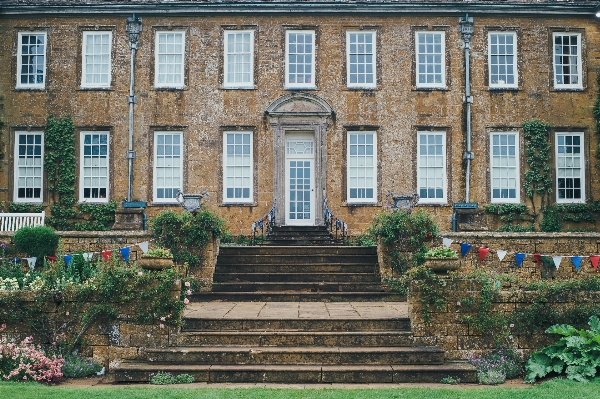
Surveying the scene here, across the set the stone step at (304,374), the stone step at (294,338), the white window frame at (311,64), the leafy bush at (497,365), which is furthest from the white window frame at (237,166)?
the leafy bush at (497,365)

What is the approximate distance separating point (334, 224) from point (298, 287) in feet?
19.7

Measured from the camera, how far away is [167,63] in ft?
68.4

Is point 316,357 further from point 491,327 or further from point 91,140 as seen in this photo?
point 91,140

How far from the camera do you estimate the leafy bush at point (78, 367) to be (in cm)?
989

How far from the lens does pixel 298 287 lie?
14359mm

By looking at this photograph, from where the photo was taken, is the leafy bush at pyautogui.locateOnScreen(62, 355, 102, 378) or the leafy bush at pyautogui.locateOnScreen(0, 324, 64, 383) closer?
the leafy bush at pyautogui.locateOnScreen(0, 324, 64, 383)

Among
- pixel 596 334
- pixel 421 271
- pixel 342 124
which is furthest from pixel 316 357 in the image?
pixel 342 124

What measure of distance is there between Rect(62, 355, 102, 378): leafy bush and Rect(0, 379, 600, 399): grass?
794 mm

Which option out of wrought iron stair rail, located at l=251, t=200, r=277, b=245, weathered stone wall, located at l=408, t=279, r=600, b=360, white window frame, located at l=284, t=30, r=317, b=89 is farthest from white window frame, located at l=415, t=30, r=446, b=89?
weathered stone wall, located at l=408, t=279, r=600, b=360

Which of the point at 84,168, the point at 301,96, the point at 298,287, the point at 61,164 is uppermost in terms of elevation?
the point at 301,96

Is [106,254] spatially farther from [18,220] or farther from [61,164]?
[61,164]

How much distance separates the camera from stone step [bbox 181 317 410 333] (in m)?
10.8

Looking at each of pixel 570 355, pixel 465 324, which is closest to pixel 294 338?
pixel 465 324

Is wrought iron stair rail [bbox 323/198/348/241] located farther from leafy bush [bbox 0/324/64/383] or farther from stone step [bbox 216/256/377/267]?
leafy bush [bbox 0/324/64/383]
